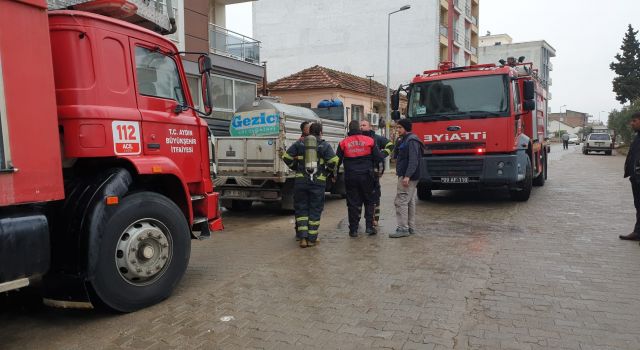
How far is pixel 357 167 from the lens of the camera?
740 centimetres

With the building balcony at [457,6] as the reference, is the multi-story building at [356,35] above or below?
below

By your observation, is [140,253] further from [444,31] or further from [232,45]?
[444,31]

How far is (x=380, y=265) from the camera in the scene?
5762mm

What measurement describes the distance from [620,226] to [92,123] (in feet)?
25.5

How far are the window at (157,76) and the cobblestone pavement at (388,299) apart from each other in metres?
1.98

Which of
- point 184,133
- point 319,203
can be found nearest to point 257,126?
point 319,203

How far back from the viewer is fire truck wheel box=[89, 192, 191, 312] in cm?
405

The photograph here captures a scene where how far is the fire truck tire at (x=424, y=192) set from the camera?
11.3 meters

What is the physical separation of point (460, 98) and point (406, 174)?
11.7 feet

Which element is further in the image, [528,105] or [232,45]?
[232,45]

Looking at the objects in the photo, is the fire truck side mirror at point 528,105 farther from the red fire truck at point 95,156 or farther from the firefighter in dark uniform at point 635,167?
the red fire truck at point 95,156

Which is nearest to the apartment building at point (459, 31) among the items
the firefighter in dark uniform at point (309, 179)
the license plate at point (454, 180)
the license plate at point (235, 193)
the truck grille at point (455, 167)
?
the truck grille at point (455, 167)

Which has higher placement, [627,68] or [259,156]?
[627,68]

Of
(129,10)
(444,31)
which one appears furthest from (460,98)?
(444,31)
